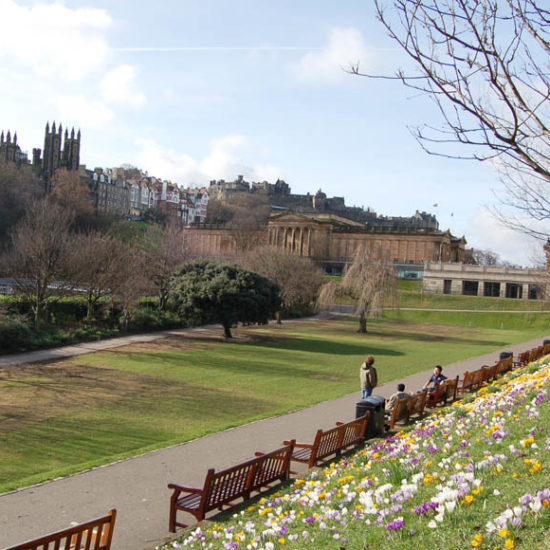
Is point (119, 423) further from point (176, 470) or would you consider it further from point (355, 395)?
point (355, 395)

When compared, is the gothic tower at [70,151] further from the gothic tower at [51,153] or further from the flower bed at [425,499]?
the flower bed at [425,499]

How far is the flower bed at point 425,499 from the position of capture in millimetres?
5613

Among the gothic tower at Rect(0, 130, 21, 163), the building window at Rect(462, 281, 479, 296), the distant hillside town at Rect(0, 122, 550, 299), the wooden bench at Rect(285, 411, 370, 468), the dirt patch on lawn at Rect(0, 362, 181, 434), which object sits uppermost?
the gothic tower at Rect(0, 130, 21, 163)

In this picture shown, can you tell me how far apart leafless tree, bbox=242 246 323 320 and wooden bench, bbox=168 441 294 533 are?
157 feet

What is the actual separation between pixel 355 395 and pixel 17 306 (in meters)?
23.6

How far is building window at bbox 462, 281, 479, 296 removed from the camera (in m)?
98.4

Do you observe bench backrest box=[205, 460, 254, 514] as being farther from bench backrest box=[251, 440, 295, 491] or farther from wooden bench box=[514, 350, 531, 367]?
wooden bench box=[514, 350, 531, 367]

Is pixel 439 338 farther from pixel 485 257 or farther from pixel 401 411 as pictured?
pixel 485 257

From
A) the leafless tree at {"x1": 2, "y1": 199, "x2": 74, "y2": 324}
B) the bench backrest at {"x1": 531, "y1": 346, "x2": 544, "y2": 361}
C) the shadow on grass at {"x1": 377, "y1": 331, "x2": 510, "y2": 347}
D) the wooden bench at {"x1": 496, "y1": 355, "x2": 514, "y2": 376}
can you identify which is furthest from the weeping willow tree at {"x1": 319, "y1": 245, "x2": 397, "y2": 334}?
the wooden bench at {"x1": 496, "y1": 355, "x2": 514, "y2": 376}

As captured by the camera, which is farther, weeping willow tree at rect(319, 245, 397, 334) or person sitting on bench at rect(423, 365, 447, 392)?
weeping willow tree at rect(319, 245, 397, 334)

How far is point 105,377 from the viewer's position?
78.8 feet

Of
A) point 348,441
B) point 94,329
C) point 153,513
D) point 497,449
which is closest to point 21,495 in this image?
point 153,513

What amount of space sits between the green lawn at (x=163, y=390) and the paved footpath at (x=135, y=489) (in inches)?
25.2

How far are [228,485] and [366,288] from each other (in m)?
42.1
